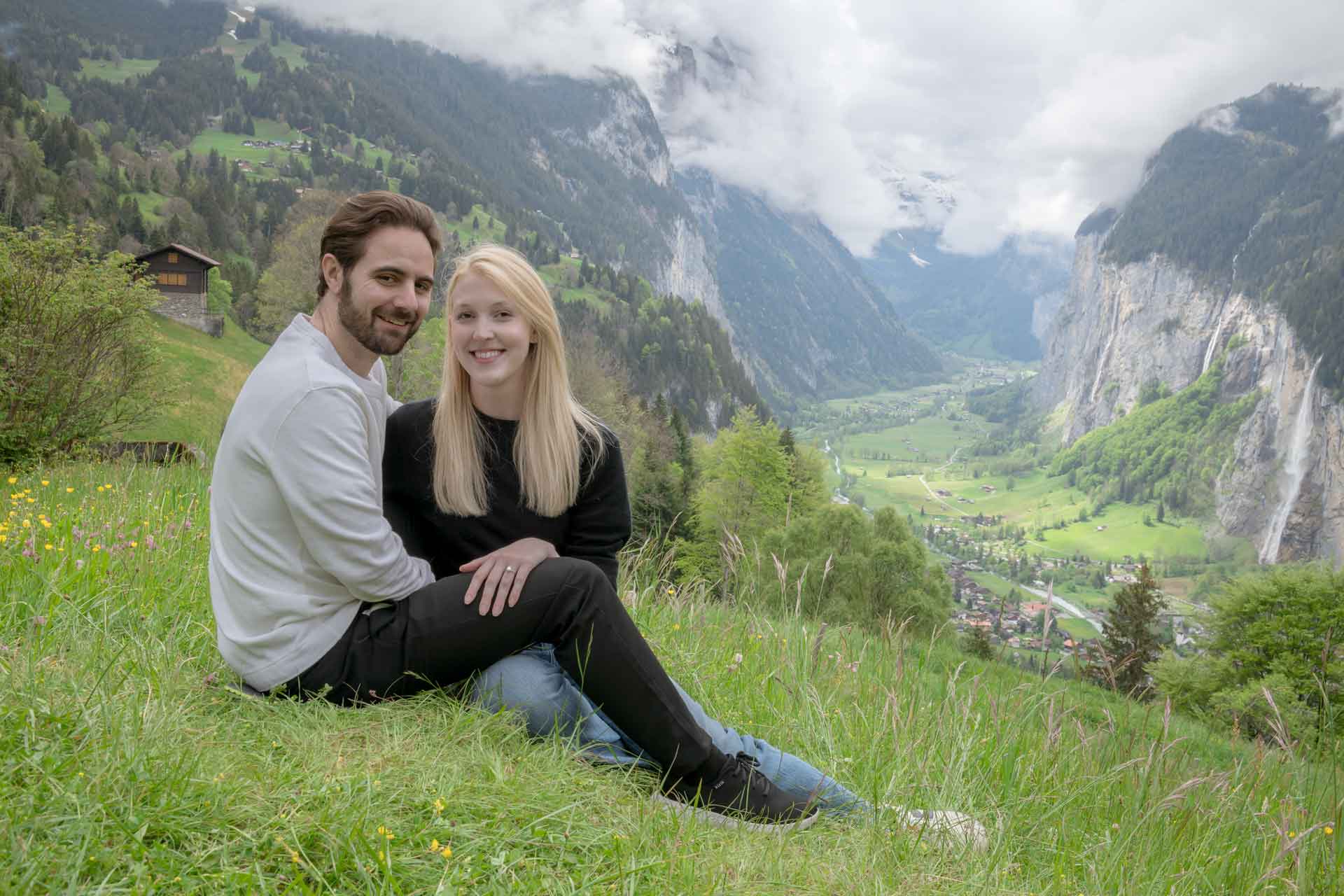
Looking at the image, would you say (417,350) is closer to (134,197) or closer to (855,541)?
(855,541)

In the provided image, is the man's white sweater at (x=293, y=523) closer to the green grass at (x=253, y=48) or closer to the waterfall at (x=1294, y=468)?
the waterfall at (x=1294, y=468)

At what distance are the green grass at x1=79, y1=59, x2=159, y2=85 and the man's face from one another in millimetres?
163621

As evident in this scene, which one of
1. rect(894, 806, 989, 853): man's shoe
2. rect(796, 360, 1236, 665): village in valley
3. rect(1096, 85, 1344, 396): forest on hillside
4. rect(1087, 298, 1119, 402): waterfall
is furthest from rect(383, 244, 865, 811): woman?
rect(1087, 298, 1119, 402): waterfall

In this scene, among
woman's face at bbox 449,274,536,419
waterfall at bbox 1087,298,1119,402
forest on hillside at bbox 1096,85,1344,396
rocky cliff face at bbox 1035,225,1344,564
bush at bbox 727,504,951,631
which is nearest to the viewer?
woman's face at bbox 449,274,536,419

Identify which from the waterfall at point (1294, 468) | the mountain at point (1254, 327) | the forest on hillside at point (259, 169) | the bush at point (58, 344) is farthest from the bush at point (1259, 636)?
the waterfall at point (1294, 468)

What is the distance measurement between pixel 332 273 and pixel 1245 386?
17767cm

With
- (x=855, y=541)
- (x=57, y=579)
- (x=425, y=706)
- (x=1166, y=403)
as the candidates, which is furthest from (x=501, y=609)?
(x=1166, y=403)

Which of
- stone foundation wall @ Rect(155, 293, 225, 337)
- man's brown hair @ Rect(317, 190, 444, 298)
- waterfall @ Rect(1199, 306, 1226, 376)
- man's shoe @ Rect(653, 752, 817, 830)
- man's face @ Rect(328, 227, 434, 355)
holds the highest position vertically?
waterfall @ Rect(1199, 306, 1226, 376)

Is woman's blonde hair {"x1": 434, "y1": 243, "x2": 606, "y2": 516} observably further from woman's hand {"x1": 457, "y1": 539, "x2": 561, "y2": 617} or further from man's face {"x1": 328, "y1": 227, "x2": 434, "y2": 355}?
woman's hand {"x1": 457, "y1": 539, "x2": 561, "y2": 617}

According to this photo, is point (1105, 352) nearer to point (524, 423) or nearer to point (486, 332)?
point (524, 423)

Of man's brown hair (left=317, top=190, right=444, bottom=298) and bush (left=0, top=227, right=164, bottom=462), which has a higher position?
man's brown hair (left=317, top=190, right=444, bottom=298)

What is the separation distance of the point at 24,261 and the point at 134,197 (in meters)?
66.2

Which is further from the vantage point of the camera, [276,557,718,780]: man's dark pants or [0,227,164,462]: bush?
[0,227,164,462]: bush

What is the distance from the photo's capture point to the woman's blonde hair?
3301mm
